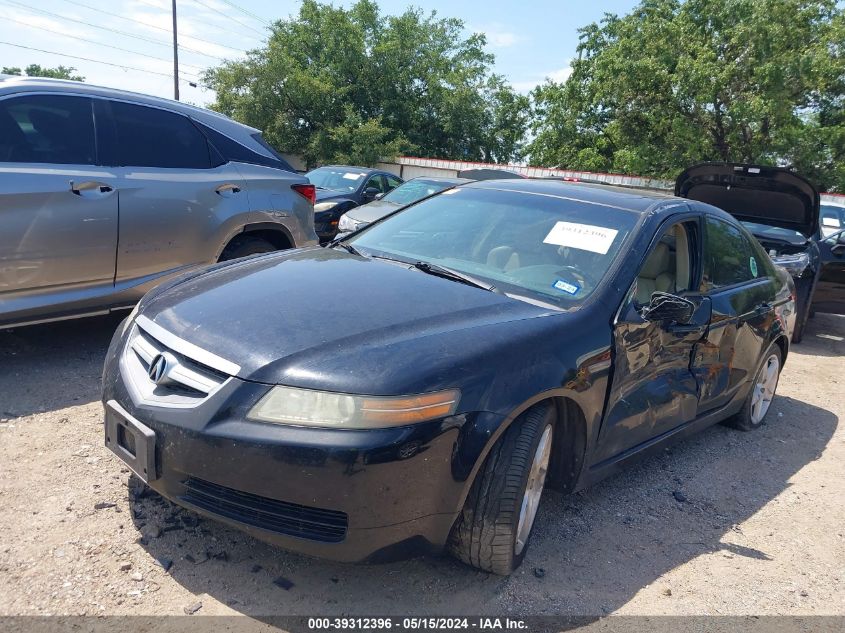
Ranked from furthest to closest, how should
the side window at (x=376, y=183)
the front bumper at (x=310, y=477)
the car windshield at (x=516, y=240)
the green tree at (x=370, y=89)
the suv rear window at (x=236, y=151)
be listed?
the green tree at (x=370, y=89)
the side window at (x=376, y=183)
the suv rear window at (x=236, y=151)
the car windshield at (x=516, y=240)
the front bumper at (x=310, y=477)

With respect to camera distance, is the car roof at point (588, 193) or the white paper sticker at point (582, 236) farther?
the car roof at point (588, 193)

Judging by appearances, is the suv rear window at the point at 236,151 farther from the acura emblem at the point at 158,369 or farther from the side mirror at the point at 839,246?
the side mirror at the point at 839,246

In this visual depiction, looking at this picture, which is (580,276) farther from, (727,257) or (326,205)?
(326,205)

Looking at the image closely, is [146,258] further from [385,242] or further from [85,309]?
[385,242]

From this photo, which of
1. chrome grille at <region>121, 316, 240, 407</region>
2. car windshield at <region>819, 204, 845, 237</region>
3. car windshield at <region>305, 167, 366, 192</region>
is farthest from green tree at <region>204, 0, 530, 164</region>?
chrome grille at <region>121, 316, 240, 407</region>

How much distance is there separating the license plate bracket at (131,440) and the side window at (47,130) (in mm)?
2362

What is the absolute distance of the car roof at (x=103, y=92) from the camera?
14.2ft

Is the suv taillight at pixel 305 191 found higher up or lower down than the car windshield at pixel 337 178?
higher up

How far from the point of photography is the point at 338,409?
7.62ft

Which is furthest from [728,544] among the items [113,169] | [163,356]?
[113,169]

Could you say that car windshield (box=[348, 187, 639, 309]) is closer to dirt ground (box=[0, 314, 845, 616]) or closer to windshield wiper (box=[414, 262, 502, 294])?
windshield wiper (box=[414, 262, 502, 294])

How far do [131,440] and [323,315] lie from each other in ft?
2.78

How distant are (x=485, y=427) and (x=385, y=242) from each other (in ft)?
5.54

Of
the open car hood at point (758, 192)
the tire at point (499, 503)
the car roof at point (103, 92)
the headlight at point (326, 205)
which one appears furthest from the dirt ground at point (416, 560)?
the headlight at point (326, 205)
